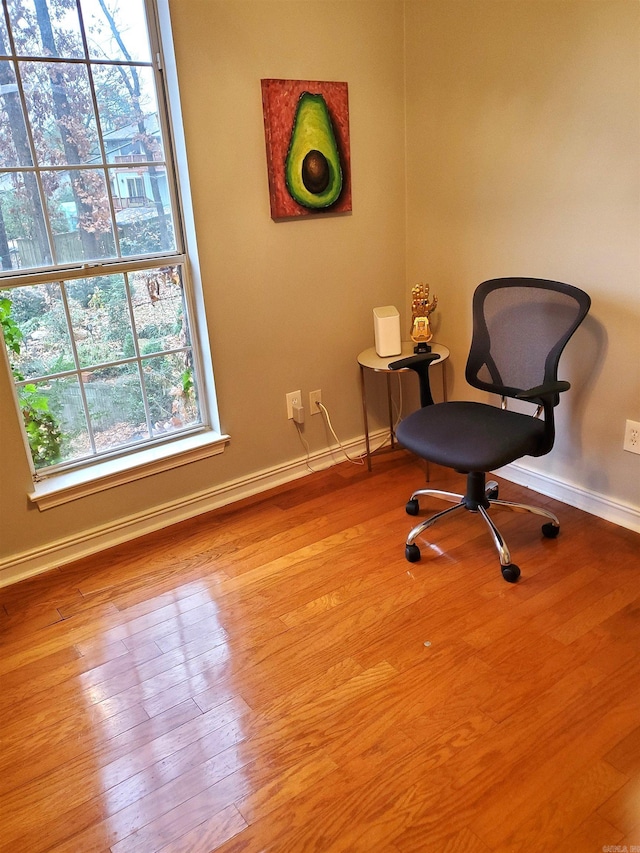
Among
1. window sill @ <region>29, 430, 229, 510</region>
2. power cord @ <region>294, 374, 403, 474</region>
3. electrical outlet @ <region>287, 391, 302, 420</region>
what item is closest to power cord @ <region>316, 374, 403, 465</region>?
power cord @ <region>294, 374, 403, 474</region>

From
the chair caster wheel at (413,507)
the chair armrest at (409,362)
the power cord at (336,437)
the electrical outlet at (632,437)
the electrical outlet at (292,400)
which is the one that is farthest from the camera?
the power cord at (336,437)

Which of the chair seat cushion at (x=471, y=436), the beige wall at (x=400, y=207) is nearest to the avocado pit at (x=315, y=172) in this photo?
the beige wall at (x=400, y=207)

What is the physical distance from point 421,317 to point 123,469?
142 centimetres

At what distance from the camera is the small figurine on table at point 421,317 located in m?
2.90

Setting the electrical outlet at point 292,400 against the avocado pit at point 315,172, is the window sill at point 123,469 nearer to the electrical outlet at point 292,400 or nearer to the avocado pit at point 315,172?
the electrical outlet at point 292,400

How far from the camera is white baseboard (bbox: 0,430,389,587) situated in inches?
97.0

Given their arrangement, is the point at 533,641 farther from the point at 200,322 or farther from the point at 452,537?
the point at 200,322

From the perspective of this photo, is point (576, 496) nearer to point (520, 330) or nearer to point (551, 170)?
point (520, 330)

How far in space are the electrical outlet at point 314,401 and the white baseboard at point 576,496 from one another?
2.92 ft

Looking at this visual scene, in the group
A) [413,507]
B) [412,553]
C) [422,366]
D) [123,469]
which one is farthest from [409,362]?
[123,469]

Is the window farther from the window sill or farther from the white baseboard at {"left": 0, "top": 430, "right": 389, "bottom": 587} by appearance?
the white baseboard at {"left": 0, "top": 430, "right": 389, "bottom": 587}

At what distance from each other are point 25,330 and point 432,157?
6.08 ft

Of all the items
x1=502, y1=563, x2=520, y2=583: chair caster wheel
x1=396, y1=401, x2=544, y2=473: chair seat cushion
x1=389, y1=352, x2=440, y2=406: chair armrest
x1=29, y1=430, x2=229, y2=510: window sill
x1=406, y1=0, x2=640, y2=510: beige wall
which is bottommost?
x1=502, y1=563, x2=520, y2=583: chair caster wheel

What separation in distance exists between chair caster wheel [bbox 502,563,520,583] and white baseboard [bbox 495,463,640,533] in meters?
0.59
